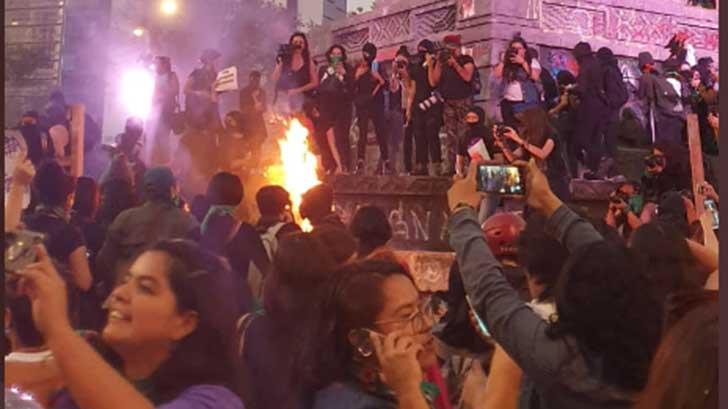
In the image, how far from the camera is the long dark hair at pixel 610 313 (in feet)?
6.96

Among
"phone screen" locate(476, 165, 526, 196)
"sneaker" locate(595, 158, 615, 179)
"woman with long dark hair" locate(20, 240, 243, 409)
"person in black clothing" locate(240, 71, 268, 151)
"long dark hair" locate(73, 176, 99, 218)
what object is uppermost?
"person in black clothing" locate(240, 71, 268, 151)

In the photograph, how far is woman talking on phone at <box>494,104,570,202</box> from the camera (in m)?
2.38

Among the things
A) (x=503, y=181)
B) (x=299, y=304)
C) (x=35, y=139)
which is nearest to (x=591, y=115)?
(x=503, y=181)

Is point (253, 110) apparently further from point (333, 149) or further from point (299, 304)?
point (299, 304)

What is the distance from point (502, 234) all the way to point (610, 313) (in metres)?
0.35

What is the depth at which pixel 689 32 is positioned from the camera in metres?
2.56

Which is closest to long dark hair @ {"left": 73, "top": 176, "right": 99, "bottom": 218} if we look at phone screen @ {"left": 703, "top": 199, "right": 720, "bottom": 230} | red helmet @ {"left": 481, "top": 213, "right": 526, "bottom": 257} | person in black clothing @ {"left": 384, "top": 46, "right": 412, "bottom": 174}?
person in black clothing @ {"left": 384, "top": 46, "right": 412, "bottom": 174}

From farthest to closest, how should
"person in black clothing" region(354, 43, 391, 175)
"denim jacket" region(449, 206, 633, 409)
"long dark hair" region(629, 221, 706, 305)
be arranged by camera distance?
"person in black clothing" region(354, 43, 391, 175) → "long dark hair" region(629, 221, 706, 305) → "denim jacket" region(449, 206, 633, 409)

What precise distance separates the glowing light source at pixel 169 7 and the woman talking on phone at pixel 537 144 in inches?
41.7

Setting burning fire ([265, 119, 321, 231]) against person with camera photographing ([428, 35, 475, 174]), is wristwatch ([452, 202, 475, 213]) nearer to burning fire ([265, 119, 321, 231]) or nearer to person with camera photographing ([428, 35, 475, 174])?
person with camera photographing ([428, 35, 475, 174])

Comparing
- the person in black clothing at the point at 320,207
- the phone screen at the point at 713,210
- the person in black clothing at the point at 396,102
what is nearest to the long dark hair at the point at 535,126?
the person in black clothing at the point at 396,102

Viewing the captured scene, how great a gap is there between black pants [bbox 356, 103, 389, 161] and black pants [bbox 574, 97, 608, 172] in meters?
0.56

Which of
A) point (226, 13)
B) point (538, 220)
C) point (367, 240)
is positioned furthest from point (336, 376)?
point (226, 13)

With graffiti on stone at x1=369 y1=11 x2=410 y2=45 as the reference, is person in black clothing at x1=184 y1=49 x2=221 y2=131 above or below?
below
